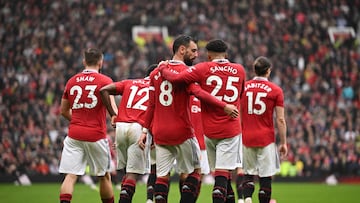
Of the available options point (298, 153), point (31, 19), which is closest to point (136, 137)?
point (298, 153)

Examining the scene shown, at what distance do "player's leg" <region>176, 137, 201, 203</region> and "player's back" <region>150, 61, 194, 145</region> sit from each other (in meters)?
0.12

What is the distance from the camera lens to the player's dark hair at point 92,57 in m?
11.8

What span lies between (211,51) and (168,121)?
1382mm

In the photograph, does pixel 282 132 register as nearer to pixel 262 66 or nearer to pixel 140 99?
pixel 262 66

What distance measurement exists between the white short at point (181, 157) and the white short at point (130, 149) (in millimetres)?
1207

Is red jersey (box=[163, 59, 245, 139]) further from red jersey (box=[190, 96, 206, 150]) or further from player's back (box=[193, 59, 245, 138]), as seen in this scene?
red jersey (box=[190, 96, 206, 150])

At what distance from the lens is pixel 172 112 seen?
10789mm

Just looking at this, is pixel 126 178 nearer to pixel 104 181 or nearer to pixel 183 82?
pixel 104 181

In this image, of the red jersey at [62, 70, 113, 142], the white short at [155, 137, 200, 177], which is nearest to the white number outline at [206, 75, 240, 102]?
the white short at [155, 137, 200, 177]

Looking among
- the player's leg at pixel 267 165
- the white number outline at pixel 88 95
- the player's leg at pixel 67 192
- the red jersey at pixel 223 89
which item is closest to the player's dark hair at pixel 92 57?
the white number outline at pixel 88 95

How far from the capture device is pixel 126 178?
11.9 meters

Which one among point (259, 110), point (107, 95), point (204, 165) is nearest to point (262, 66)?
point (259, 110)

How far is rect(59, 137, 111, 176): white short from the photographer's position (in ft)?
38.1

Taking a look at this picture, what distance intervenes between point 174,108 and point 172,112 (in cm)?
6
